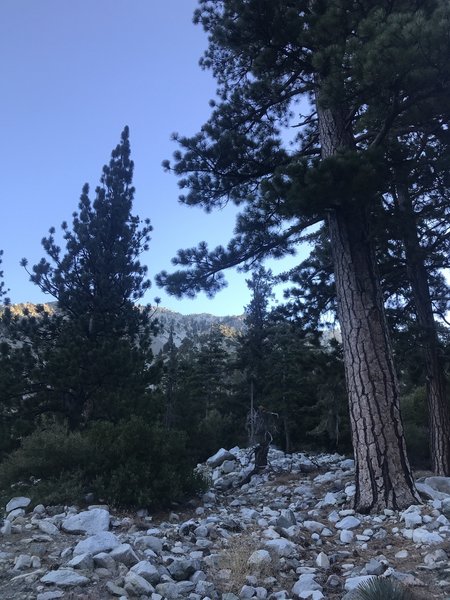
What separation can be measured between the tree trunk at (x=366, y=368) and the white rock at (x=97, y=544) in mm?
3526

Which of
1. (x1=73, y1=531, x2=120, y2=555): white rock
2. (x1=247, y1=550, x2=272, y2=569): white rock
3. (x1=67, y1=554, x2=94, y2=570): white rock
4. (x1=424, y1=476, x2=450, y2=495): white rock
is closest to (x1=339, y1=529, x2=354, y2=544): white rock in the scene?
(x1=247, y1=550, x2=272, y2=569): white rock

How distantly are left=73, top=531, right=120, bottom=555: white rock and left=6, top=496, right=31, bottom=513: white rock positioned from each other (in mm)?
2753

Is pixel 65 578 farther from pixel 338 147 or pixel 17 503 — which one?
pixel 338 147

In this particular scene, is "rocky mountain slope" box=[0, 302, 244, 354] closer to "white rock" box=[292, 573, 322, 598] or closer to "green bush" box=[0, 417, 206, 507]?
"green bush" box=[0, 417, 206, 507]

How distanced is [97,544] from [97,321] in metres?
11.4

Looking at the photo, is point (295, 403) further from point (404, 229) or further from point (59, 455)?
point (59, 455)

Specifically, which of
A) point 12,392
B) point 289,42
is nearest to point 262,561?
point 289,42

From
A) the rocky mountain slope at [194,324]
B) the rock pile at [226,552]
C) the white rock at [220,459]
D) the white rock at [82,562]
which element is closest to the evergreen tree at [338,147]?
the rock pile at [226,552]

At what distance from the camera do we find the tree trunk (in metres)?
6.91

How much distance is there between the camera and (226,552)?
503 cm

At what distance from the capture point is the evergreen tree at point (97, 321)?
47.2 ft

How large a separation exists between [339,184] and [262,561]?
4929mm

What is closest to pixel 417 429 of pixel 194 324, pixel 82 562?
pixel 82 562

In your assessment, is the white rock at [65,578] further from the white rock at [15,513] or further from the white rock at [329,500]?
the white rock at [329,500]
